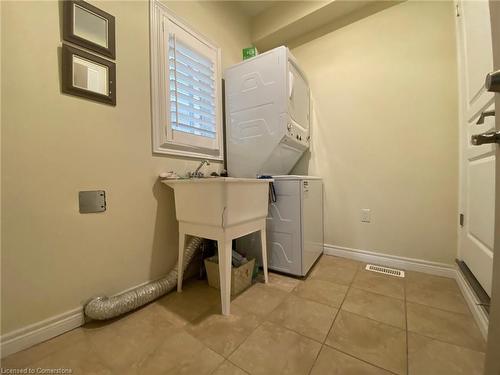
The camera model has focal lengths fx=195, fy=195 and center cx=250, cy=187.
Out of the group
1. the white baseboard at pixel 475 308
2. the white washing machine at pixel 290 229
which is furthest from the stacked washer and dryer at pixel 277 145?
the white baseboard at pixel 475 308

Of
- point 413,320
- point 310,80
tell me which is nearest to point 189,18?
point 310,80

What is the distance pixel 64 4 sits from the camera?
95cm

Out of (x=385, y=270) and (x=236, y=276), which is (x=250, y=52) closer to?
(x=236, y=276)

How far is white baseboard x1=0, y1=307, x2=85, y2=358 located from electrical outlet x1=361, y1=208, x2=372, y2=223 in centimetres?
210

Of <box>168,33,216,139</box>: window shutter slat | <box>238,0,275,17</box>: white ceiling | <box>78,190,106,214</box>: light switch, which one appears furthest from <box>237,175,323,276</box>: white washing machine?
<box>238,0,275,17</box>: white ceiling

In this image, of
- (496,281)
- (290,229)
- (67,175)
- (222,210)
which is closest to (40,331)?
(67,175)

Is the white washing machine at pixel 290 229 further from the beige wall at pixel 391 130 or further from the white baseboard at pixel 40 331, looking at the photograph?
the white baseboard at pixel 40 331

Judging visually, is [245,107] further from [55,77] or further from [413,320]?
[413,320]

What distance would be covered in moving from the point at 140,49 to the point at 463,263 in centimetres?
253

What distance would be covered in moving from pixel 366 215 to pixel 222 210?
Answer: 142 centimetres

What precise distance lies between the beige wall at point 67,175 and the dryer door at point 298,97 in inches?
41.0

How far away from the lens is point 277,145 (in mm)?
1566

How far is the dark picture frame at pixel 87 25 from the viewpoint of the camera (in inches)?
37.6

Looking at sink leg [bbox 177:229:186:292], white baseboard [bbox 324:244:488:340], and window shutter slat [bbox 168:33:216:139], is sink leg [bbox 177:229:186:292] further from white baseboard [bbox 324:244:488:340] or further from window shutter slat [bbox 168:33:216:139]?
white baseboard [bbox 324:244:488:340]
